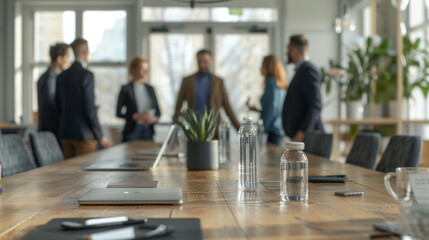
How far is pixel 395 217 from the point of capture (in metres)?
1.17

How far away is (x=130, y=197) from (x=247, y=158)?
1.45 ft

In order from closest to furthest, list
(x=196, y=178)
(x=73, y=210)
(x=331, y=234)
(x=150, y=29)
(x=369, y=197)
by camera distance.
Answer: (x=331, y=234) < (x=73, y=210) < (x=369, y=197) < (x=196, y=178) < (x=150, y=29)

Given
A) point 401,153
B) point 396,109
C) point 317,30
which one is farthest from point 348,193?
point 317,30

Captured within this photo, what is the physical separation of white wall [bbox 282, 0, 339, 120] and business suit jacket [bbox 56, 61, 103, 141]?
5.54 meters

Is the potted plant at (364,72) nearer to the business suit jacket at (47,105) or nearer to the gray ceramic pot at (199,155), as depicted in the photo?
the business suit jacket at (47,105)

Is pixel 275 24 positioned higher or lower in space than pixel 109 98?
higher

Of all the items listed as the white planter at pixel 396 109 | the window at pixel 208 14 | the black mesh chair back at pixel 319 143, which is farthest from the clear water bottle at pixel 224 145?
the window at pixel 208 14

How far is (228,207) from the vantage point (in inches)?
53.2

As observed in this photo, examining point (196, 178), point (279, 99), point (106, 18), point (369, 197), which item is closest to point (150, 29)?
point (106, 18)

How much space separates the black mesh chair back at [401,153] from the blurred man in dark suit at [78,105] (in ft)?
8.16

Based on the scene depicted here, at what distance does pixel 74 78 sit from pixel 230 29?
212 inches

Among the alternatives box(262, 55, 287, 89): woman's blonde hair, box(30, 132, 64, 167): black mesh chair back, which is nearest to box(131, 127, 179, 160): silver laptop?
box(30, 132, 64, 167): black mesh chair back

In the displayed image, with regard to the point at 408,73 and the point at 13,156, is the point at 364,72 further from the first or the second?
the point at 13,156

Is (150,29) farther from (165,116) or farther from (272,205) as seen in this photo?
(272,205)
